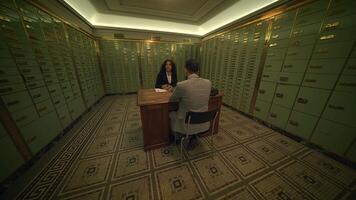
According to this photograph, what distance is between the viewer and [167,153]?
1.97 m

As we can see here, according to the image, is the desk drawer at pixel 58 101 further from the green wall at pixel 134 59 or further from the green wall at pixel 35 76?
the green wall at pixel 134 59

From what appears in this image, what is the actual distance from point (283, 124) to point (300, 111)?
42 centimetres

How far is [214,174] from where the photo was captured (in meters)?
1.60

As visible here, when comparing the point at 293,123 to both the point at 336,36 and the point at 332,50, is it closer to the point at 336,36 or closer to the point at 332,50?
the point at 332,50

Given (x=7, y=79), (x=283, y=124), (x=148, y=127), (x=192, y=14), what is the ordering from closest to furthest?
(x=7, y=79)
(x=148, y=127)
(x=283, y=124)
(x=192, y=14)

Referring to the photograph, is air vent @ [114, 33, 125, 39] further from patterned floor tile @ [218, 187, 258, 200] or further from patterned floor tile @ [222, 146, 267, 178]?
patterned floor tile @ [218, 187, 258, 200]

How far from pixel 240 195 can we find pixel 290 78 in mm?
2378

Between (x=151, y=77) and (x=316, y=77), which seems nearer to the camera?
(x=316, y=77)

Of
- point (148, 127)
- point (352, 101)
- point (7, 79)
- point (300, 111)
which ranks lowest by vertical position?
point (148, 127)

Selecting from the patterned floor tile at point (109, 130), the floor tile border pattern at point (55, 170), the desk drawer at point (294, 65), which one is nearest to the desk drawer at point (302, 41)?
the desk drawer at point (294, 65)

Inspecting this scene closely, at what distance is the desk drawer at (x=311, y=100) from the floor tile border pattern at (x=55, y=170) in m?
4.01

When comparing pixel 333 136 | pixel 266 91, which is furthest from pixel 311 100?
pixel 266 91

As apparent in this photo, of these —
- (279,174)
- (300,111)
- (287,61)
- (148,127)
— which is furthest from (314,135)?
(148,127)

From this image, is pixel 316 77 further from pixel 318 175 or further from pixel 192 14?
pixel 192 14
